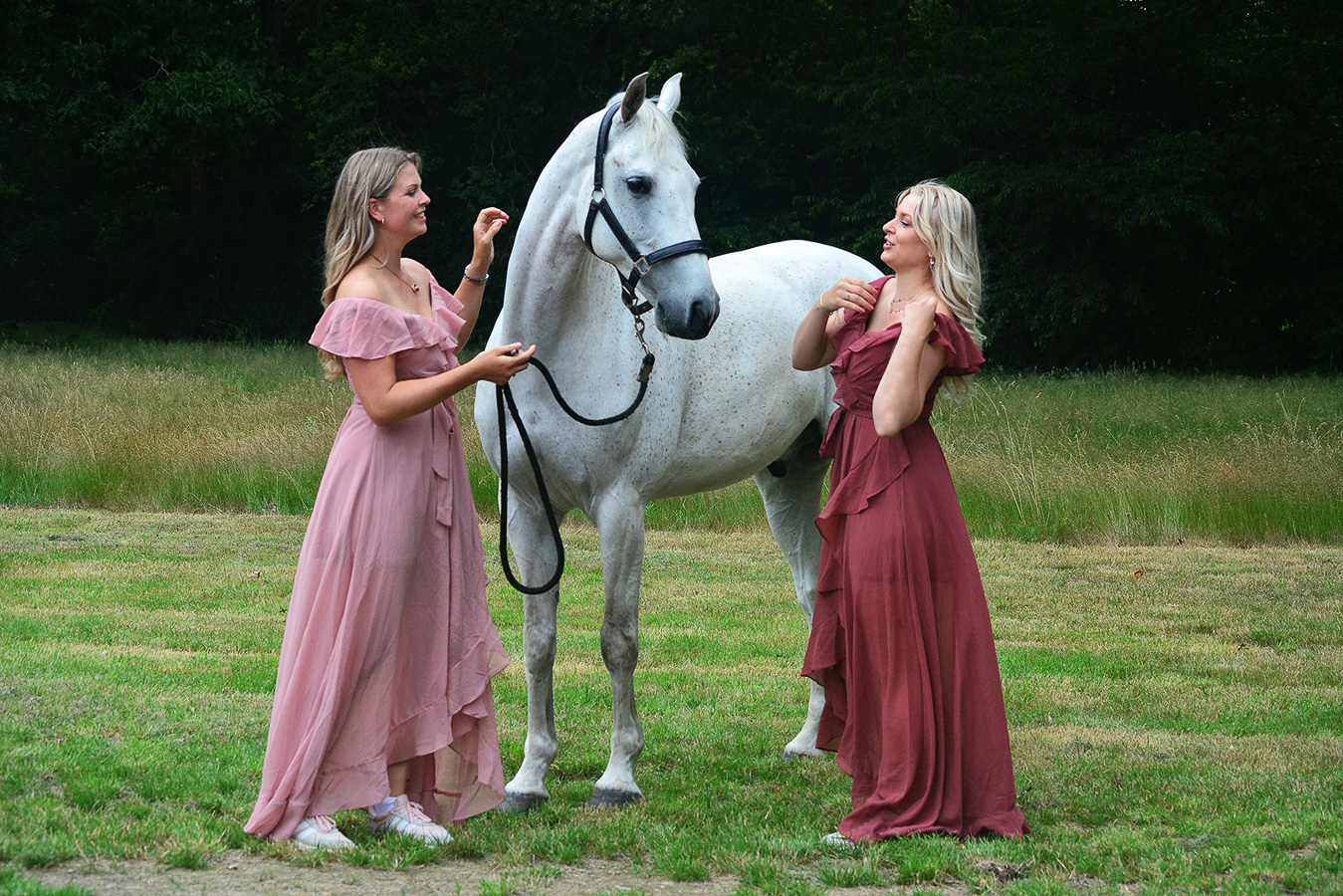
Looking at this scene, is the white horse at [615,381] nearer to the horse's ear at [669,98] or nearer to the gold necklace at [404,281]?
the horse's ear at [669,98]

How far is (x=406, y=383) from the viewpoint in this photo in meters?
3.64

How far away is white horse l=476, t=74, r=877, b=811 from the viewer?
3.86m

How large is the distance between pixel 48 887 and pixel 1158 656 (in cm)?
560

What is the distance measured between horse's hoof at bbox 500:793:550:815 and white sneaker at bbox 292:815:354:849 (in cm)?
64

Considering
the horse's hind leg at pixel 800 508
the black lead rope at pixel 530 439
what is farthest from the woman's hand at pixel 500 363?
the horse's hind leg at pixel 800 508

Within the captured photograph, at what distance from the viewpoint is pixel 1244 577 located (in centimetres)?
857

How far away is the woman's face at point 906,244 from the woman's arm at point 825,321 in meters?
0.14

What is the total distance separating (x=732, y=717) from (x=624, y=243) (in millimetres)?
2544

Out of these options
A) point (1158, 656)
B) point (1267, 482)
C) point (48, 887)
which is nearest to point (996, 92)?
point (1267, 482)

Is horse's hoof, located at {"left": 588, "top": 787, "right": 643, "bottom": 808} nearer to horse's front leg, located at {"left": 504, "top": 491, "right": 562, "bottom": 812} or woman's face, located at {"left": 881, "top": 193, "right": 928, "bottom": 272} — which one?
horse's front leg, located at {"left": 504, "top": 491, "right": 562, "bottom": 812}

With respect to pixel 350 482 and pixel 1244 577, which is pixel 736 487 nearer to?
pixel 1244 577

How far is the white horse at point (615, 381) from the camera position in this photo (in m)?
3.86

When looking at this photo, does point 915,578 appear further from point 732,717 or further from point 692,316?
point 732,717

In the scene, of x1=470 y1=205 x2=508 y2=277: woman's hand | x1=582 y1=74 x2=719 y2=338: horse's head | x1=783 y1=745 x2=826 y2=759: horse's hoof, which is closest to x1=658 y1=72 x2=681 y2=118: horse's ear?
x1=582 y1=74 x2=719 y2=338: horse's head
